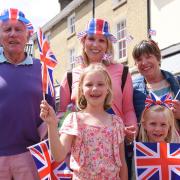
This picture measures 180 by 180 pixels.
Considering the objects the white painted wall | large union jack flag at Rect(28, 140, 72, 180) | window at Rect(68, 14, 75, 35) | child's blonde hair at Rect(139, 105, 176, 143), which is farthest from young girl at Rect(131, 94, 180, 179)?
window at Rect(68, 14, 75, 35)

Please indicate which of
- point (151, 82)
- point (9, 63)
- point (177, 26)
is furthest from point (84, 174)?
point (177, 26)

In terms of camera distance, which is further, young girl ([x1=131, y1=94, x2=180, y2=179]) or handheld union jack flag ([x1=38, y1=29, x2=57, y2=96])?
young girl ([x1=131, y1=94, x2=180, y2=179])

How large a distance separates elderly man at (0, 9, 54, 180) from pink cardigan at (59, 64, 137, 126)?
0.16 m

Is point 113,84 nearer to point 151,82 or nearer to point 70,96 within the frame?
point 70,96

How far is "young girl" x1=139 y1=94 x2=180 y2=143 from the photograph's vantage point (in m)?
3.26

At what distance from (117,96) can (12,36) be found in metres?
0.93

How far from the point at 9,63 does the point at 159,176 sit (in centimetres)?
142

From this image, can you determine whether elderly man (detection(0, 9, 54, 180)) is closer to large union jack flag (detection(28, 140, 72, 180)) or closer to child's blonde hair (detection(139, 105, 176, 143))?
large union jack flag (detection(28, 140, 72, 180))

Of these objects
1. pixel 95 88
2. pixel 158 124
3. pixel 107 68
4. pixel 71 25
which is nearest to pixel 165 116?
pixel 158 124

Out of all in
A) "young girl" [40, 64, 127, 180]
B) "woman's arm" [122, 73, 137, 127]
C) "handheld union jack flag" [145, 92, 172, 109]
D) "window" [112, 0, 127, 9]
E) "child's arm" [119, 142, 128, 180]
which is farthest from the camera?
"window" [112, 0, 127, 9]

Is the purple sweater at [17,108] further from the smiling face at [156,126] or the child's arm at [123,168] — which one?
the smiling face at [156,126]

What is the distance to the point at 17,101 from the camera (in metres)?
3.00

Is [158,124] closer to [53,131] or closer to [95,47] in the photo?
[95,47]

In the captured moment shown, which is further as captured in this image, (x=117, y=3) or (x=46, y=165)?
(x=117, y=3)
